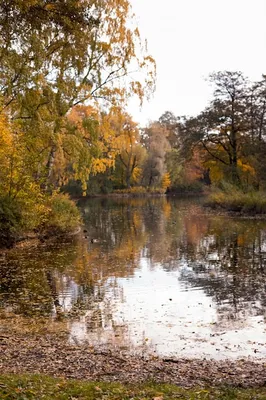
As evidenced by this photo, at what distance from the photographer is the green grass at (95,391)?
4.64 meters

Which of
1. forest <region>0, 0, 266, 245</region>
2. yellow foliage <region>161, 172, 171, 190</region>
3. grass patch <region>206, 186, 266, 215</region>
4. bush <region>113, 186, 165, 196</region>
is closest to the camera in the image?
forest <region>0, 0, 266, 245</region>

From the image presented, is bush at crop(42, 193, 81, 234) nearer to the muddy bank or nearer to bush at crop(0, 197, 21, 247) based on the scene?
bush at crop(0, 197, 21, 247)

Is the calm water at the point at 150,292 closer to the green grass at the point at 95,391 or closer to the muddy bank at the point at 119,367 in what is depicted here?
the muddy bank at the point at 119,367

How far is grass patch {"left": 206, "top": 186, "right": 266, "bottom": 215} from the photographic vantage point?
106 feet

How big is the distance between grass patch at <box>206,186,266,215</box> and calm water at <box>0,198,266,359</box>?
38.9 feet

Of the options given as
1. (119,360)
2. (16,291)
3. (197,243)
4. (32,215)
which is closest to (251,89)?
(197,243)

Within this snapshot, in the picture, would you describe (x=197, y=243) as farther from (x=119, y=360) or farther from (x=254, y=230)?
(x=119, y=360)

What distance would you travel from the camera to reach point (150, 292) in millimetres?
11258

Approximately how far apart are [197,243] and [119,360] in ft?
45.4

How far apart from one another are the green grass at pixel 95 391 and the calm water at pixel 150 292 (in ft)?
5.98

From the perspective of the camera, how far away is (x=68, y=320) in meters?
8.95

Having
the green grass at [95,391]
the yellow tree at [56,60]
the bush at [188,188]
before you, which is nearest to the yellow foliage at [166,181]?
the bush at [188,188]

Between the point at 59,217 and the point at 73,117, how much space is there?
63.6 feet

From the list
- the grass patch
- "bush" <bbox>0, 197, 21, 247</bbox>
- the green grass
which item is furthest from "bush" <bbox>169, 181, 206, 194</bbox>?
the green grass
